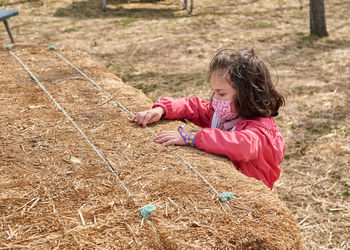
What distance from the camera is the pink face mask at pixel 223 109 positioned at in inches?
92.4

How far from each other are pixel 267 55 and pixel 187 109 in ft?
17.4

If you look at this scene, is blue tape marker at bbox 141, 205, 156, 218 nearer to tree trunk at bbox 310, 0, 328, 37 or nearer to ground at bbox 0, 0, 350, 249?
ground at bbox 0, 0, 350, 249

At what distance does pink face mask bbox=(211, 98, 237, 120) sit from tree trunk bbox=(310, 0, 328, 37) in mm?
6758

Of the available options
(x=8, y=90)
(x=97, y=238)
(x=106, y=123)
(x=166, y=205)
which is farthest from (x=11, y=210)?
(x=8, y=90)

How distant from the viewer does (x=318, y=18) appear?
8.21m

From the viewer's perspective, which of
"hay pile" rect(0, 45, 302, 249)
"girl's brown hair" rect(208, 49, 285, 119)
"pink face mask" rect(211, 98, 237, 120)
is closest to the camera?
"hay pile" rect(0, 45, 302, 249)

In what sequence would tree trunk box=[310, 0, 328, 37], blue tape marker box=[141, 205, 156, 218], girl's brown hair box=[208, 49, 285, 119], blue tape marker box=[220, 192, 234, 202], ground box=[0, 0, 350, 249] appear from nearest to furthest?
blue tape marker box=[141, 205, 156, 218] → blue tape marker box=[220, 192, 234, 202] → girl's brown hair box=[208, 49, 285, 119] → ground box=[0, 0, 350, 249] → tree trunk box=[310, 0, 328, 37]

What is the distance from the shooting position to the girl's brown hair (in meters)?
2.23

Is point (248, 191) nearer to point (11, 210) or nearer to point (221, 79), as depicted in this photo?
point (221, 79)

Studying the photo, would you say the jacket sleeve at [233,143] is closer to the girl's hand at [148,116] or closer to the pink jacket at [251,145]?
the pink jacket at [251,145]

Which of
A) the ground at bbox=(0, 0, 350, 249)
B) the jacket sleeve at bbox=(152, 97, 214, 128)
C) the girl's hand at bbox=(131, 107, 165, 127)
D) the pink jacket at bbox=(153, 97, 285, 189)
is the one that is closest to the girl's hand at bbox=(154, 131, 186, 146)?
the pink jacket at bbox=(153, 97, 285, 189)

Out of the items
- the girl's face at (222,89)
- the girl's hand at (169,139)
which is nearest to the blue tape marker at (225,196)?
the girl's hand at (169,139)

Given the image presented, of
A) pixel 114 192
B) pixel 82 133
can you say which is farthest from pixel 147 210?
pixel 82 133

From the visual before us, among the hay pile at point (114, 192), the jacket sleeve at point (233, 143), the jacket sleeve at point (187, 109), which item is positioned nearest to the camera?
the hay pile at point (114, 192)
